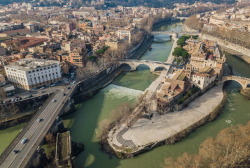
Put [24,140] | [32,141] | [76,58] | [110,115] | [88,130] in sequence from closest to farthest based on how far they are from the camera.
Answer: [24,140] → [32,141] → [88,130] → [110,115] → [76,58]

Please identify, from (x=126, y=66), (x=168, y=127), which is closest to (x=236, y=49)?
(x=126, y=66)

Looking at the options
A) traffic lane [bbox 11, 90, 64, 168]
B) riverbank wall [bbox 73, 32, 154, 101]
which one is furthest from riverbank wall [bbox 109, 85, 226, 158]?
riverbank wall [bbox 73, 32, 154, 101]

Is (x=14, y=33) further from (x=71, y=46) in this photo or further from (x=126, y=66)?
(x=126, y=66)

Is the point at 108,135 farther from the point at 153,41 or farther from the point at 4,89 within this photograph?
the point at 153,41

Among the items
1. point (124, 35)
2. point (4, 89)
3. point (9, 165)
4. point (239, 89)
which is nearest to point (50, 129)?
point (9, 165)

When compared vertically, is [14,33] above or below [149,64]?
above

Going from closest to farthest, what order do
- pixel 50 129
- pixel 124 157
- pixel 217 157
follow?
1. pixel 217 157
2. pixel 124 157
3. pixel 50 129
